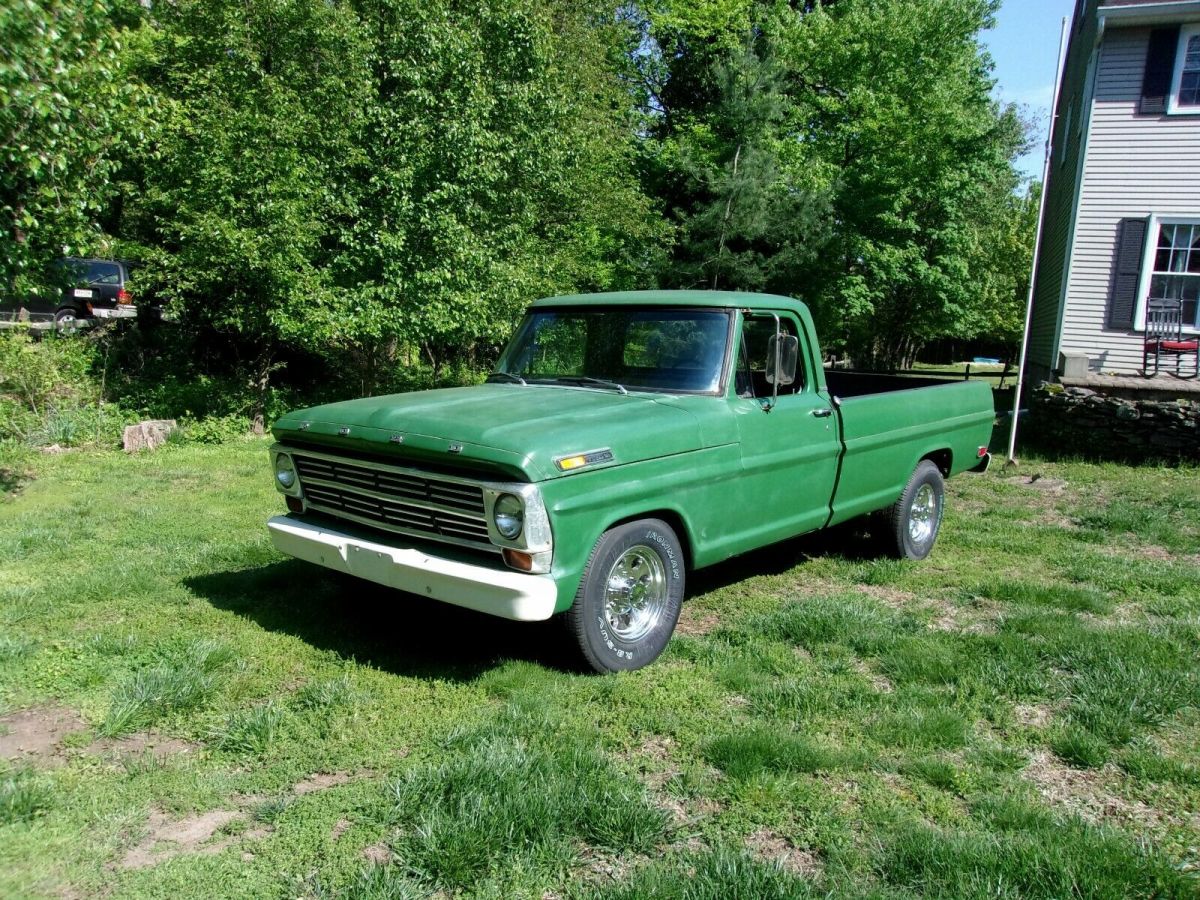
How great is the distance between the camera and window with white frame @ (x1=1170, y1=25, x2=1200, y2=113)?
12734 millimetres

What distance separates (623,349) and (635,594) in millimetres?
1665

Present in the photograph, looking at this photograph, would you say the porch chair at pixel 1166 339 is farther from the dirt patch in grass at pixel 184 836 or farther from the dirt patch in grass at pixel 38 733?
the dirt patch in grass at pixel 38 733

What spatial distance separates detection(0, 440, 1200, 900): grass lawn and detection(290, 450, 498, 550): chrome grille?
732mm

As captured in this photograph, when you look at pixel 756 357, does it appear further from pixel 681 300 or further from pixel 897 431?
pixel 897 431

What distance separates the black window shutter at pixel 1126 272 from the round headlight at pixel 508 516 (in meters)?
13.0

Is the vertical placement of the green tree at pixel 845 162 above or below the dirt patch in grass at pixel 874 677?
above

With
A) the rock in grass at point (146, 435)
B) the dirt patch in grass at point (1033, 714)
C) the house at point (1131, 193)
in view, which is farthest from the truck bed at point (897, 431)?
the rock in grass at point (146, 435)

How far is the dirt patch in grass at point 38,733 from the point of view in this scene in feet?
11.0

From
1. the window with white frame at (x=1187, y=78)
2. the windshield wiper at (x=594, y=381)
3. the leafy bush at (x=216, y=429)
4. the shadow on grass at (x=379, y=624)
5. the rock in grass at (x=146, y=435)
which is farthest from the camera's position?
the window with white frame at (x=1187, y=78)

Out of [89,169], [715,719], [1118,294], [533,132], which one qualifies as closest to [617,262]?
[533,132]

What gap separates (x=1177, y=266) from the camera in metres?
13.0

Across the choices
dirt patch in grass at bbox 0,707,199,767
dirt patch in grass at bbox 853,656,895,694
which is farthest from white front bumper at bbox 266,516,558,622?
dirt patch in grass at bbox 853,656,895,694

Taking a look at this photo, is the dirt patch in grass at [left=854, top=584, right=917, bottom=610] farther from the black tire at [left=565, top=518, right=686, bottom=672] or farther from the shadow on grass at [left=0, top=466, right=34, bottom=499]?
the shadow on grass at [left=0, top=466, right=34, bottom=499]

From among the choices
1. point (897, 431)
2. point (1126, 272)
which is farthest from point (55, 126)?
point (1126, 272)
